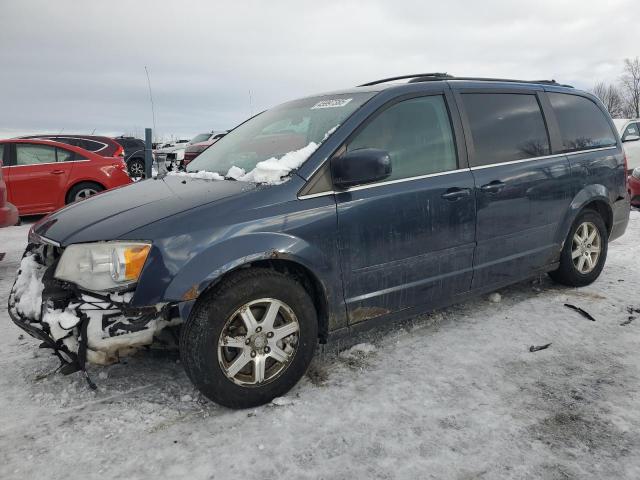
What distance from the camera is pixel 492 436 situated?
227 cm

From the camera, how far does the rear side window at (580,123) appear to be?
4.06 metres

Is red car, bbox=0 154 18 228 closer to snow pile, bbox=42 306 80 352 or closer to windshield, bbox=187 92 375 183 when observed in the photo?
windshield, bbox=187 92 375 183

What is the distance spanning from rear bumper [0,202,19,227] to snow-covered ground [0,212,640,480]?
2.06m

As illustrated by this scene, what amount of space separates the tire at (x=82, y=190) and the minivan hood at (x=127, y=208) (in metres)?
5.91

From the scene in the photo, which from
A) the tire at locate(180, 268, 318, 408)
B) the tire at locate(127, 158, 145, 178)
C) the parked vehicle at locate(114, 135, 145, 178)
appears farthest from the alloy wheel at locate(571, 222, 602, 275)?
the tire at locate(127, 158, 145, 178)

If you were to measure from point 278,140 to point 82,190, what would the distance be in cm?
651

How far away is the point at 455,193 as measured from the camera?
10.4 ft

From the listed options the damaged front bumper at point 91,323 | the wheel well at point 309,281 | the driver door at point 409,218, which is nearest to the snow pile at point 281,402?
the wheel well at point 309,281

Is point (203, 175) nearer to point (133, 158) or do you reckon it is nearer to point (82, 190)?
point (82, 190)

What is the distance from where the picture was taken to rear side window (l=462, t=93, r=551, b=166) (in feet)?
11.2

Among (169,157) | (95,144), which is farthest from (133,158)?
(169,157)

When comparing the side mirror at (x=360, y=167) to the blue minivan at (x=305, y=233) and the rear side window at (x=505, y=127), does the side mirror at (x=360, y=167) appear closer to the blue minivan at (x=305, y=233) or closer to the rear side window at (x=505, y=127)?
the blue minivan at (x=305, y=233)

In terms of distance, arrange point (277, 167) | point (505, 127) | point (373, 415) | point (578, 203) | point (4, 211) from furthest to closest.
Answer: point (4, 211) → point (578, 203) → point (505, 127) → point (277, 167) → point (373, 415)

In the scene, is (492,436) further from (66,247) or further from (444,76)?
(444,76)
